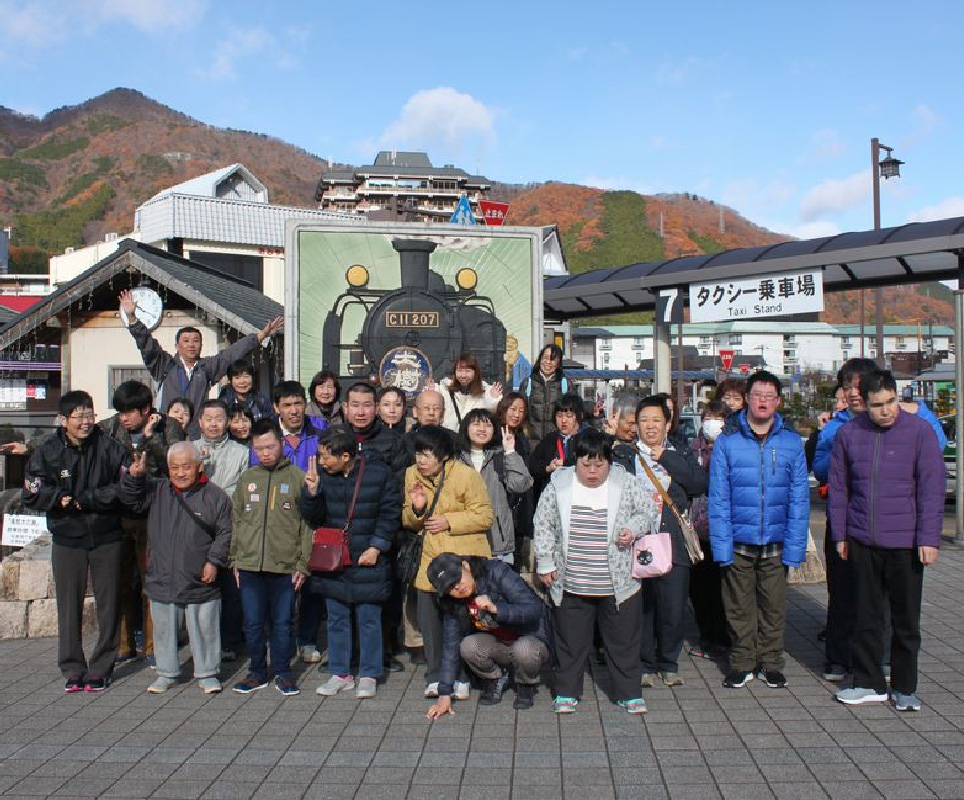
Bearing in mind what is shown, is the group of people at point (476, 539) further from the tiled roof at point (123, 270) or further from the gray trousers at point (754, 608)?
the tiled roof at point (123, 270)

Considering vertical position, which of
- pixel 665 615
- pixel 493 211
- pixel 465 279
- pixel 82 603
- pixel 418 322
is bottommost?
pixel 665 615

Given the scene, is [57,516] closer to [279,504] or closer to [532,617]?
[279,504]

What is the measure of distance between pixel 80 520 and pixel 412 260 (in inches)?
180

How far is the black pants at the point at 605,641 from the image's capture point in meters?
5.15

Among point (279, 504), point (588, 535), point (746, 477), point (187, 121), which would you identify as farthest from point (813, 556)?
point (187, 121)

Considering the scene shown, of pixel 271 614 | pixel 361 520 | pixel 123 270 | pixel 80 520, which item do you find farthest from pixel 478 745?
pixel 123 270

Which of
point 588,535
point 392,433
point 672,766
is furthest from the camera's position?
point 392,433

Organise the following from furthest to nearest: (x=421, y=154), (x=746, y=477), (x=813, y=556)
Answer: (x=421, y=154) → (x=813, y=556) → (x=746, y=477)

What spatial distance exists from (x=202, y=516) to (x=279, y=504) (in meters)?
0.49

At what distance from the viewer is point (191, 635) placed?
5.57 meters

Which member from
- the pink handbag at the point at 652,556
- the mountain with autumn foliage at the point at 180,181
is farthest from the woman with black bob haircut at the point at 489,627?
the mountain with autumn foliage at the point at 180,181

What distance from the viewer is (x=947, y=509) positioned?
1373cm

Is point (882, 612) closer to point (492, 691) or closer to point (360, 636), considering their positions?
point (492, 691)

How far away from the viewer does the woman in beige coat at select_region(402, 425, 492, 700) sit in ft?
17.6
